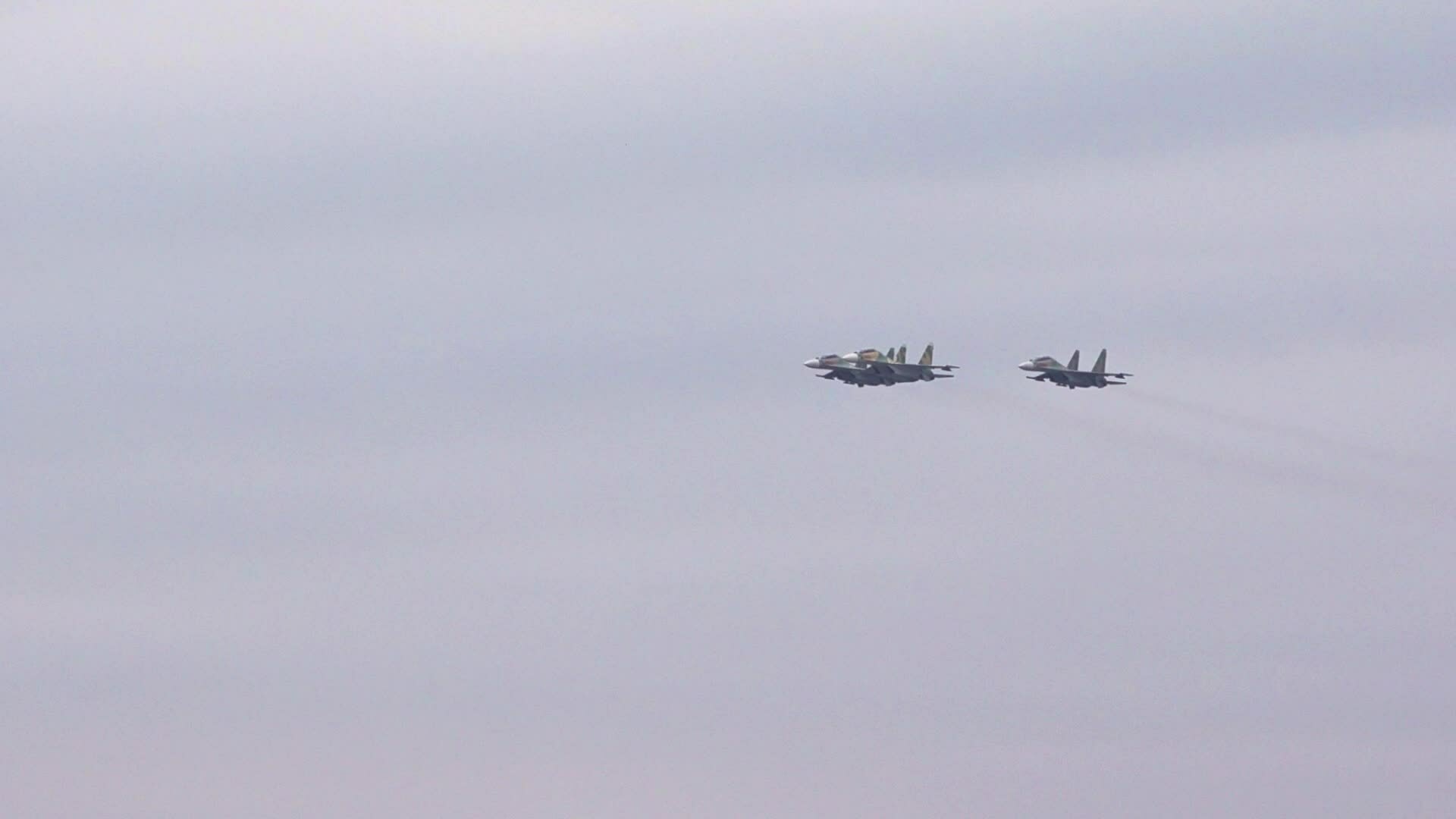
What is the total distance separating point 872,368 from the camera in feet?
612

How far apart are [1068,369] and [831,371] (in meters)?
20.7

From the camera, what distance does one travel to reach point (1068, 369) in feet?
642

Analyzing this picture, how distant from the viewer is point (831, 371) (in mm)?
187625

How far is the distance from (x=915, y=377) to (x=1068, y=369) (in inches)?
654

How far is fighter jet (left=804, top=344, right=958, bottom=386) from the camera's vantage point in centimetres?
18562

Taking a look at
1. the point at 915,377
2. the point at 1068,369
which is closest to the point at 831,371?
the point at 915,377

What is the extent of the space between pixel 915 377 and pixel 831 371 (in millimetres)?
6630

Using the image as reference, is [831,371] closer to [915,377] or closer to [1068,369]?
[915,377]

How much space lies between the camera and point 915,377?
185250 millimetres

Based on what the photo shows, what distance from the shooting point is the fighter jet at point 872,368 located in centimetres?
18562
